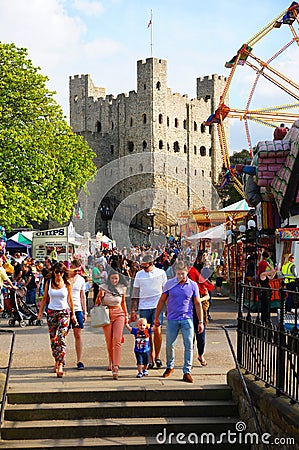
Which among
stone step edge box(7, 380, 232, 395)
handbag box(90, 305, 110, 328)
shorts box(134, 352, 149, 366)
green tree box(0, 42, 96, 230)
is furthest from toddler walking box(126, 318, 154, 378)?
green tree box(0, 42, 96, 230)

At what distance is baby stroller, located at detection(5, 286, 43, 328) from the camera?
50.2ft

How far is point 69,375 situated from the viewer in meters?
8.91

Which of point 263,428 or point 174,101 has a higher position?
point 174,101

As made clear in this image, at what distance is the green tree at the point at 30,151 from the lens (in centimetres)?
2581

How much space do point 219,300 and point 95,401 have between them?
14084mm

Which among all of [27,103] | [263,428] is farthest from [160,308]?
[27,103]

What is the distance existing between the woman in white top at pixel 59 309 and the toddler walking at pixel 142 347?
92cm

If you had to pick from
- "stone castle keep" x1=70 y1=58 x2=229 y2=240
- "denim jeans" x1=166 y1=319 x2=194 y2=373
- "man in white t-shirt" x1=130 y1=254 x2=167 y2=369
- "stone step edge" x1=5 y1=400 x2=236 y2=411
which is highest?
"stone castle keep" x1=70 y1=58 x2=229 y2=240

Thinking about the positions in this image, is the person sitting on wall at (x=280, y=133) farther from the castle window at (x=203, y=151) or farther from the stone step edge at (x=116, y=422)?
the castle window at (x=203, y=151)

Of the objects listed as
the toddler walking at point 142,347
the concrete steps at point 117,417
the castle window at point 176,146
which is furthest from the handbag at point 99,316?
the castle window at point 176,146

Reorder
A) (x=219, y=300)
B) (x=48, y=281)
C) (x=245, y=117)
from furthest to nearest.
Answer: (x=245, y=117)
(x=219, y=300)
(x=48, y=281)

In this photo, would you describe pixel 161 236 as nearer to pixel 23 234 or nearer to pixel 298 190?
pixel 298 190

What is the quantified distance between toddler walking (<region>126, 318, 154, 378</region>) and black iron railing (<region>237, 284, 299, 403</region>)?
1211 mm

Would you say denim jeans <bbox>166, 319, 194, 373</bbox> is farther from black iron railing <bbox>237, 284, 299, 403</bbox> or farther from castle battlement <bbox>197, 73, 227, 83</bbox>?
castle battlement <bbox>197, 73, 227, 83</bbox>
